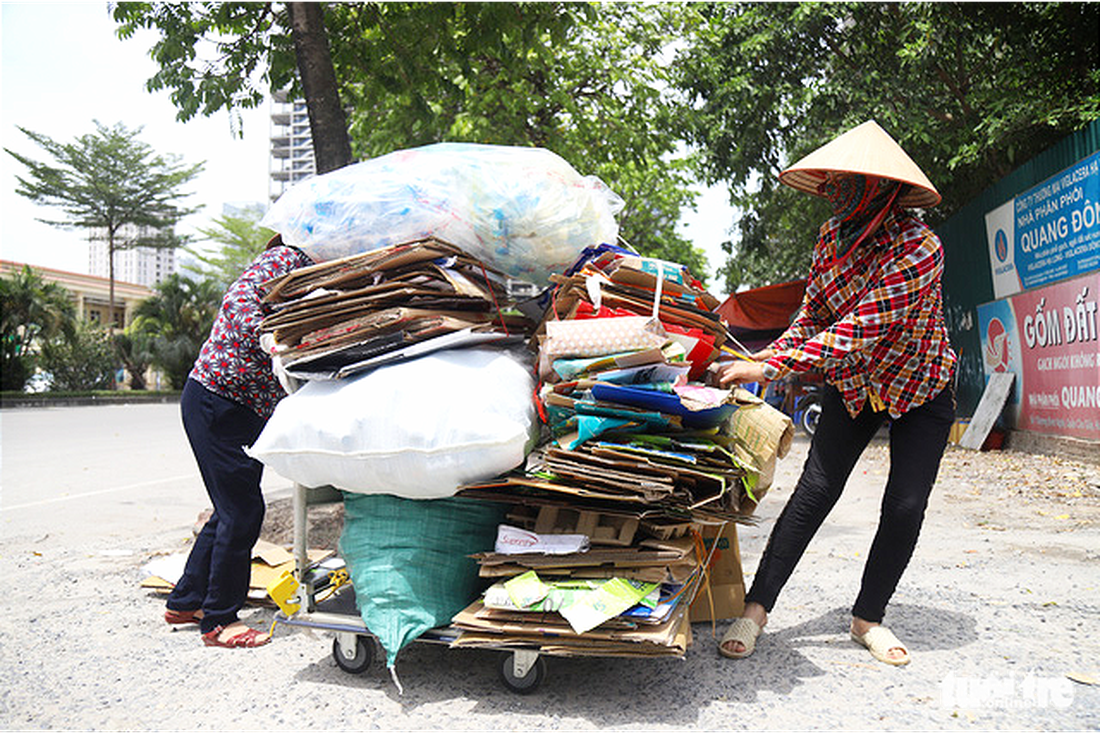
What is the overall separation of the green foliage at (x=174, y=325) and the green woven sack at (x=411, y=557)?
37301mm

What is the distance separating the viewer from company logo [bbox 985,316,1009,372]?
34.3 ft

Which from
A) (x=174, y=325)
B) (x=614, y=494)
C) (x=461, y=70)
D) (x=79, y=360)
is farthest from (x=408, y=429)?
(x=174, y=325)

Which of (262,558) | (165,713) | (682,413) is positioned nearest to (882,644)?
(682,413)

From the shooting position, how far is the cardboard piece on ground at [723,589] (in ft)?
11.2

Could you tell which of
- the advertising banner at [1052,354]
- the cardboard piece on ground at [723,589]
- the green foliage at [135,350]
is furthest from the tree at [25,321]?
the cardboard piece on ground at [723,589]

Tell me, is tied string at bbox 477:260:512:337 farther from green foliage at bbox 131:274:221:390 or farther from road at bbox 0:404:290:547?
green foliage at bbox 131:274:221:390

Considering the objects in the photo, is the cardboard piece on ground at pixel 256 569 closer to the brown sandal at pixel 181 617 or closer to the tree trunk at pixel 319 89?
the brown sandal at pixel 181 617

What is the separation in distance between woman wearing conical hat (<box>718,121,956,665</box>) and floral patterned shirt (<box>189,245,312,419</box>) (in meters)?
1.87

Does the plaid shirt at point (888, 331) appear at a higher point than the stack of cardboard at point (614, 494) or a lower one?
higher

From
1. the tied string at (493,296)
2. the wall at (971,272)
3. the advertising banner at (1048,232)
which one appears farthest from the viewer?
the wall at (971,272)

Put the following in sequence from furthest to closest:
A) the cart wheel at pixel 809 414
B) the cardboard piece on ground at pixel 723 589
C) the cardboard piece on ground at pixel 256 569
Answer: the cart wheel at pixel 809 414 < the cardboard piece on ground at pixel 256 569 < the cardboard piece on ground at pixel 723 589

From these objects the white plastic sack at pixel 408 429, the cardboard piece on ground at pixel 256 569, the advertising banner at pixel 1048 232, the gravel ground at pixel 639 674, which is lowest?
the gravel ground at pixel 639 674

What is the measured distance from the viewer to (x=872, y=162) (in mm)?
2932

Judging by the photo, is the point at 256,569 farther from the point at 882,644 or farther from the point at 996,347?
the point at 996,347
